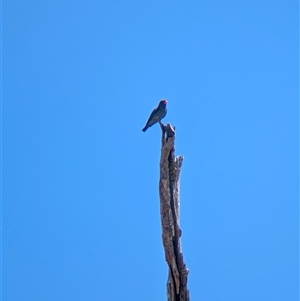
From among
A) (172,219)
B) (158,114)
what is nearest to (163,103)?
(158,114)

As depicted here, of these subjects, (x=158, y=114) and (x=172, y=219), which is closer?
(x=172, y=219)

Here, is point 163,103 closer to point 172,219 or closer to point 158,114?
point 158,114

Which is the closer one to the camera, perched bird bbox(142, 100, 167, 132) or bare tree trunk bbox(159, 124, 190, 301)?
bare tree trunk bbox(159, 124, 190, 301)

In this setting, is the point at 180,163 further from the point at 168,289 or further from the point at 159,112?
the point at 168,289

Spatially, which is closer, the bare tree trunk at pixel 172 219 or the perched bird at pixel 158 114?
the bare tree trunk at pixel 172 219

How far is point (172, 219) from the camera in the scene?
29.4 ft

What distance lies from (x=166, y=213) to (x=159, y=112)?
202 centimetres

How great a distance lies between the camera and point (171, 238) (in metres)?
8.90

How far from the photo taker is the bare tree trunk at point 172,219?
8805 millimetres

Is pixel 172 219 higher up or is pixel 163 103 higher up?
pixel 163 103

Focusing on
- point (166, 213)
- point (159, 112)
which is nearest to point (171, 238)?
point (166, 213)

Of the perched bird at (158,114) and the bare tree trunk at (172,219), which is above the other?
the perched bird at (158,114)

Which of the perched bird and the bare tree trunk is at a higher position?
the perched bird

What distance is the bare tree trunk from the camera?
8.80 m
